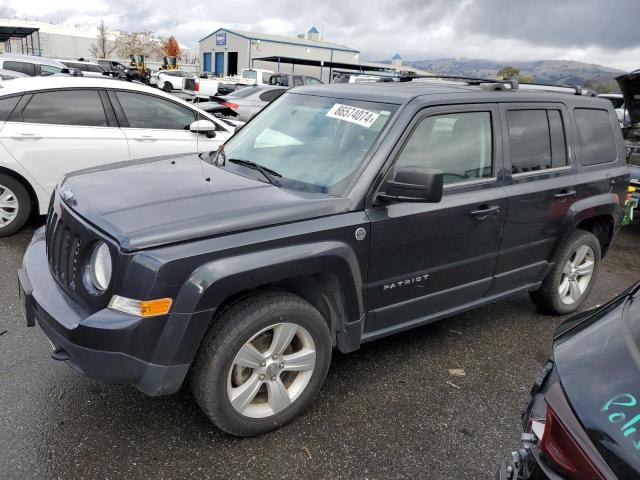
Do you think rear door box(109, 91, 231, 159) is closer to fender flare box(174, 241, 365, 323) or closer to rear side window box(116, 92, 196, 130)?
rear side window box(116, 92, 196, 130)

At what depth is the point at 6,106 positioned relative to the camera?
534 cm

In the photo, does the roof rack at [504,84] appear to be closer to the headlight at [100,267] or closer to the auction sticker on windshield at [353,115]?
the auction sticker on windshield at [353,115]

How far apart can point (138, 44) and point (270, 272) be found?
2851 inches

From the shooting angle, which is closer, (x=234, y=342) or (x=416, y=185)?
(x=234, y=342)

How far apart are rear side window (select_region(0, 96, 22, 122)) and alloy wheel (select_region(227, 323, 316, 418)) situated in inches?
169

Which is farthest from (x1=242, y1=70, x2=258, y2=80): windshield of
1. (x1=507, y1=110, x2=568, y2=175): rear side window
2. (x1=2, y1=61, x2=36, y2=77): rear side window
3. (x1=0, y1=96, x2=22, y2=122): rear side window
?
(x1=507, y1=110, x2=568, y2=175): rear side window

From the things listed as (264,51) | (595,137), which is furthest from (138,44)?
(595,137)

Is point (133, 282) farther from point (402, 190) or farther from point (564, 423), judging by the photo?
point (564, 423)

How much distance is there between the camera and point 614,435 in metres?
1.33

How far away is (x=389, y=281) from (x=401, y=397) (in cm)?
75

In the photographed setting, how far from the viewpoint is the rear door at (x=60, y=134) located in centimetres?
537

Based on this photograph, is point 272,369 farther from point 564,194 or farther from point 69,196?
point 564,194

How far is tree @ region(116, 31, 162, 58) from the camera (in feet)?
217

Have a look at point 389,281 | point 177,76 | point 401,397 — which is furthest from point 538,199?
point 177,76
